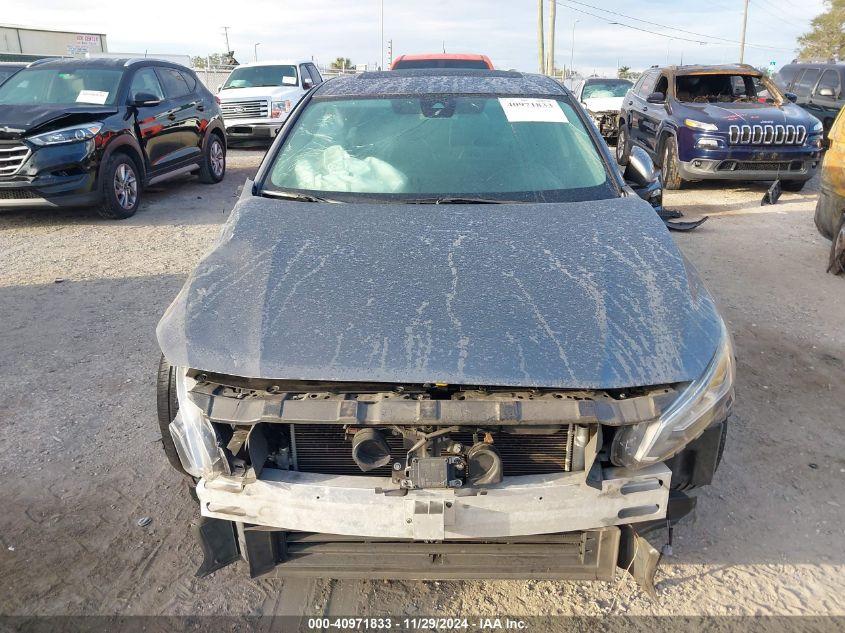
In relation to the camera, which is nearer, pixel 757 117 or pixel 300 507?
pixel 300 507

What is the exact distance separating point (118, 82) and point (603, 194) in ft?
23.7

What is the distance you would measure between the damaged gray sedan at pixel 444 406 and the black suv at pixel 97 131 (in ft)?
19.1

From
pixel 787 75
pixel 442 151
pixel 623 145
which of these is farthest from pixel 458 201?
pixel 787 75

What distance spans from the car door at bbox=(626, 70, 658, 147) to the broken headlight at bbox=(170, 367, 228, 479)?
10.7 metres

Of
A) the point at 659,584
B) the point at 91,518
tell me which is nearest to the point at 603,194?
the point at 659,584

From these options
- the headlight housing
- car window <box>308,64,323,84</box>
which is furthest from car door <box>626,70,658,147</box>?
car window <box>308,64,323,84</box>

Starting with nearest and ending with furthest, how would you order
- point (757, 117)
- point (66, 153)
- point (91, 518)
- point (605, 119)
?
point (91, 518) < point (66, 153) < point (757, 117) < point (605, 119)

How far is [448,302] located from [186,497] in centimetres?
158

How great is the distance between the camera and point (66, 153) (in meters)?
7.33

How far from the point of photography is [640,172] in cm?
366

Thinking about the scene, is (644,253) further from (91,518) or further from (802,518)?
(91,518)

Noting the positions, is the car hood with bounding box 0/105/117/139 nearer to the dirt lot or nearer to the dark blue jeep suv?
the dirt lot

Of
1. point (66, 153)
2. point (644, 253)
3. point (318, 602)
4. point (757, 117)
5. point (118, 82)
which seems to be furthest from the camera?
point (757, 117)

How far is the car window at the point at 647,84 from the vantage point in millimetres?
11338
